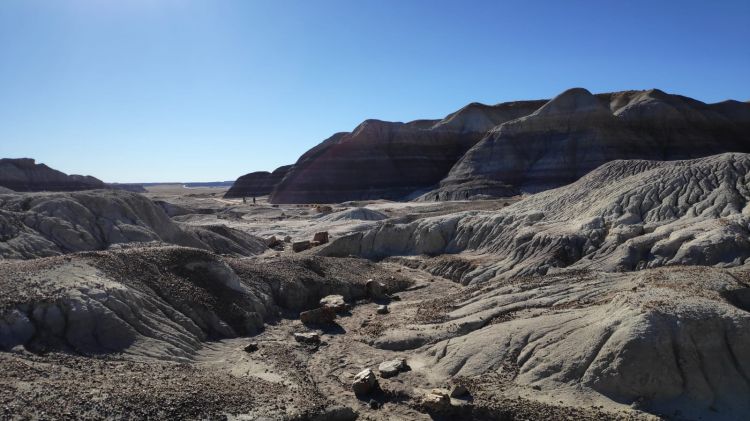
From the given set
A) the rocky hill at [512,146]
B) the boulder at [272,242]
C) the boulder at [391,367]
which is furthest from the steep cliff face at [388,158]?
the boulder at [391,367]

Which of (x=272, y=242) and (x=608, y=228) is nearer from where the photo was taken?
(x=608, y=228)

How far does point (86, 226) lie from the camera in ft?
88.6

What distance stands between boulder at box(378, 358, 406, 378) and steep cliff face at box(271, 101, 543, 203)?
61.3m

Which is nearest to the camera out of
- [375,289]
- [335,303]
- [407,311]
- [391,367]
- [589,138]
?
[391,367]

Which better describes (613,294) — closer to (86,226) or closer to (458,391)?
(458,391)

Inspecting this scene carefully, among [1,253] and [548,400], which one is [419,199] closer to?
[1,253]

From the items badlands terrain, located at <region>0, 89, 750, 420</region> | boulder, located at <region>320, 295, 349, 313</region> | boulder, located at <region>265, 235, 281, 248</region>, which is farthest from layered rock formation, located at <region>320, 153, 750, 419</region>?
boulder, located at <region>265, 235, 281, 248</region>

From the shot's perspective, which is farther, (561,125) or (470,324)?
(561,125)

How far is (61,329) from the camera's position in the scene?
42.2 feet

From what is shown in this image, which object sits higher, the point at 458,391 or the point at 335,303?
the point at 335,303

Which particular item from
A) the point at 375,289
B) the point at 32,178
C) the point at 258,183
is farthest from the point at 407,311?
the point at 258,183

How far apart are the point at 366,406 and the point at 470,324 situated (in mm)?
4478

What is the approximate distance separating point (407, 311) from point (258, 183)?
85.1m

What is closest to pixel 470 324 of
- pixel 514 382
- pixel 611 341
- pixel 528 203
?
pixel 514 382
